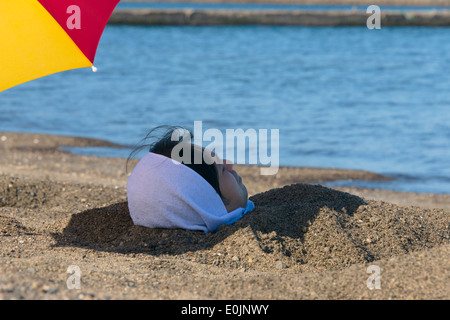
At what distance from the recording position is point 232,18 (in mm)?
31516

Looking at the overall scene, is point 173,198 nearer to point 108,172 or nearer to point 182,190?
point 182,190

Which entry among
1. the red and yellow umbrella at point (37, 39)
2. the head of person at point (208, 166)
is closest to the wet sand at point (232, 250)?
the head of person at point (208, 166)

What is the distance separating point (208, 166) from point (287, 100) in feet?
25.5

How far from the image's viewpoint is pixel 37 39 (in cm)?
362

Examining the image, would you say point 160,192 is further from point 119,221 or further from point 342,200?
point 342,200

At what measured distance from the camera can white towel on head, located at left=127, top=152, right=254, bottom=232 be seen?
3641mm

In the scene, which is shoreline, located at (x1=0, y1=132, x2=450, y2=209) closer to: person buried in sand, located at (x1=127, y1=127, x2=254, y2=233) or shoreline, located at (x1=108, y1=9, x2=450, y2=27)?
person buried in sand, located at (x1=127, y1=127, x2=254, y2=233)

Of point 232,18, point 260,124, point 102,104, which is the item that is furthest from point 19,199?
point 232,18

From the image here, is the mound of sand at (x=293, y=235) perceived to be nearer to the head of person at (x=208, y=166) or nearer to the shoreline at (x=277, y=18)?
the head of person at (x=208, y=166)

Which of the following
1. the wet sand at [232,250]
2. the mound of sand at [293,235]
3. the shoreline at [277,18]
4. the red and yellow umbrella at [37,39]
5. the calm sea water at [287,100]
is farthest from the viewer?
the shoreline at [277,18]

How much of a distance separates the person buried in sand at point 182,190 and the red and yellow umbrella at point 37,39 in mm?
740

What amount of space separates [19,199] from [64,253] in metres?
1.66

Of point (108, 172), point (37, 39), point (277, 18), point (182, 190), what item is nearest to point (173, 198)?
point (182, 190)

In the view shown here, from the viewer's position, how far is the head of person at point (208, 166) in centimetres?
378
